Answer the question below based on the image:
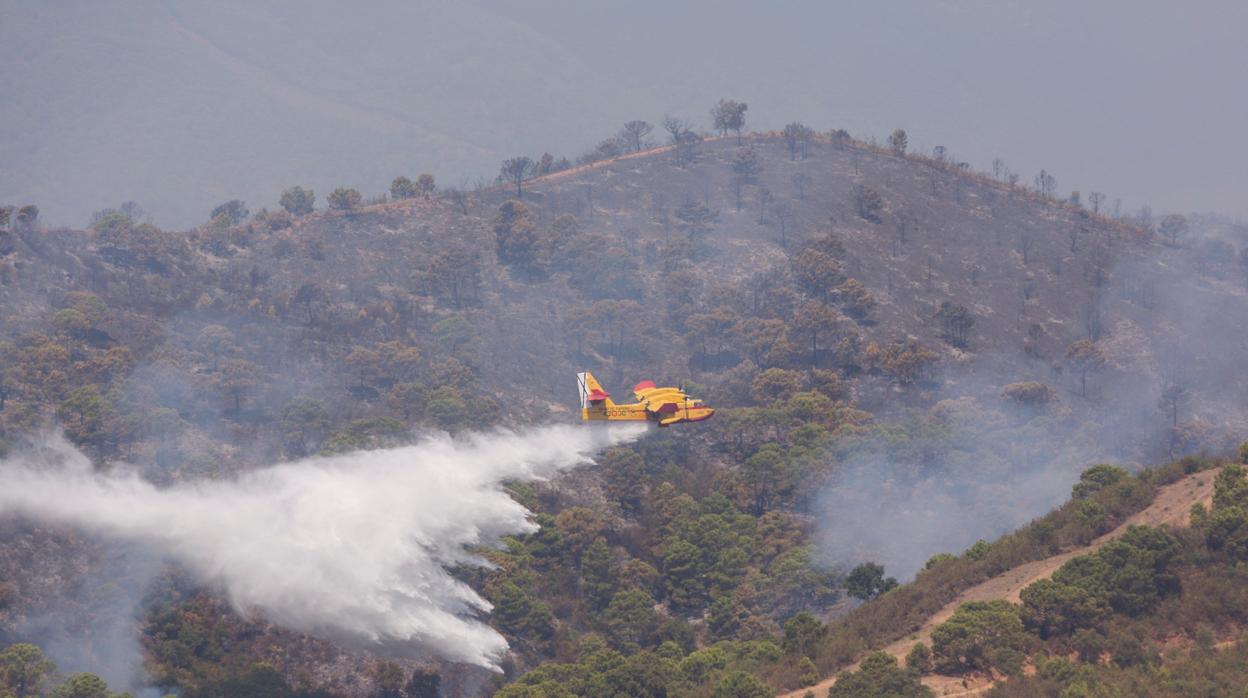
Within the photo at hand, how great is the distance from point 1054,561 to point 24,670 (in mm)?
67009

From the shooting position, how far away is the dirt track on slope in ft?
280

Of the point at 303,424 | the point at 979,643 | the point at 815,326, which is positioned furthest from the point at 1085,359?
the point at 979,643

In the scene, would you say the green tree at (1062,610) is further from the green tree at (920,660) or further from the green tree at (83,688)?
the green tree at (83,688)

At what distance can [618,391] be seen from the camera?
175625 millimetres

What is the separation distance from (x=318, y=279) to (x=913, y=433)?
84.8 metres

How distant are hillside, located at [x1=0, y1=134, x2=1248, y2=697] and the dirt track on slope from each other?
10.8 ft

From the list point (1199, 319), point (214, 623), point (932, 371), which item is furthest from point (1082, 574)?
point (1199, 319)

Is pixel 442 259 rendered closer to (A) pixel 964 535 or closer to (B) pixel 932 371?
(B) pixel 932 371

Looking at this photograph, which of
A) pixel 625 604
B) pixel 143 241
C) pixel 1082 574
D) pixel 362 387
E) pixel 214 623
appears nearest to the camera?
pixel 1082 574

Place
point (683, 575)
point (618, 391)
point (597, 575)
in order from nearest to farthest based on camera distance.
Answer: point (597, 575)
point (683, 575)
point (618, 391)

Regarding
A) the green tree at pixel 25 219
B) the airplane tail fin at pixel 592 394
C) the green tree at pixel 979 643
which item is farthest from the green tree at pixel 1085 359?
the green tree at pixel 25 219

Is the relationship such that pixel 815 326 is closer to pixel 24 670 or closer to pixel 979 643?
pixel 979 643

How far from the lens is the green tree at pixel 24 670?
91.0 meters

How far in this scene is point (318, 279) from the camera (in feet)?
625
